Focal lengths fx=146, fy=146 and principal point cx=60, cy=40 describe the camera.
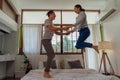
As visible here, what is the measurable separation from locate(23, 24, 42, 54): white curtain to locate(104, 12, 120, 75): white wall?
2652 mm

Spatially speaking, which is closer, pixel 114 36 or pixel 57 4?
pixel 114 36

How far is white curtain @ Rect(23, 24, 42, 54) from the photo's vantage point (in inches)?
225

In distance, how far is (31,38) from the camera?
5777mm

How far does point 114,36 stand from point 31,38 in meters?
3.09

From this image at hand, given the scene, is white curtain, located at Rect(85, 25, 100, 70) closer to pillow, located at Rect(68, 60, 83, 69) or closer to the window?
the window

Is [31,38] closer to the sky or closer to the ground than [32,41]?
closer to the sky

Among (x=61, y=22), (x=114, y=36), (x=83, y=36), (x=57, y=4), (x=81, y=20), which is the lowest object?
(x=83, y=36)

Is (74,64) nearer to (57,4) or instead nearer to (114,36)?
(114,36)

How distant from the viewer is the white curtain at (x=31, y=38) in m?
5.71

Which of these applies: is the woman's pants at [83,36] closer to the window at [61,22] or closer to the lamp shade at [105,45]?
the lamp shade at [105,45]

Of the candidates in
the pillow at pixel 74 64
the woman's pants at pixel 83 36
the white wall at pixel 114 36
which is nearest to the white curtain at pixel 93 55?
the white wall at pixel 114 36

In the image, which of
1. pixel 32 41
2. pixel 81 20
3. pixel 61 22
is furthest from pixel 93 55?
pixel 81 20

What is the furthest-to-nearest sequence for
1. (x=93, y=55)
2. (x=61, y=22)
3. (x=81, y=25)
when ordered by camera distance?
(x=61, y=22) < (x=93, y=55) < (x=81, y=25)

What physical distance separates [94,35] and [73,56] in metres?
1.28
